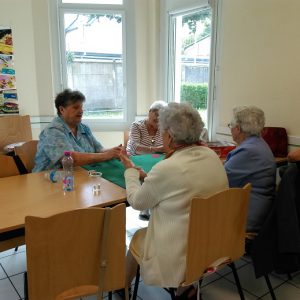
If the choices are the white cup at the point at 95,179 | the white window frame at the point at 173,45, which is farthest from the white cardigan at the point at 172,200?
the white window frame at the point at 173,45

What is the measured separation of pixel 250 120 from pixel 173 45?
246 cm

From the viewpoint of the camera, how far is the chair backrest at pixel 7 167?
2021 millimetres

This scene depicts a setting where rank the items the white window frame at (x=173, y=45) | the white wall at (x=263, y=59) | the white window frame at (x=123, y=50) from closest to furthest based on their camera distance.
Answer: the white wall at (x=263, y=59) < the white window frame at (x=173, y=45) < the white window frame at (x=123, y=50)

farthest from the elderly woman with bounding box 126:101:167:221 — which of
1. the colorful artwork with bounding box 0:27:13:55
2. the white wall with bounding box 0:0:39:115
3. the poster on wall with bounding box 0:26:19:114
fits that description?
the colorful artwork with bounding box 0:27:13:55

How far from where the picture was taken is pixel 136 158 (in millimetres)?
2359

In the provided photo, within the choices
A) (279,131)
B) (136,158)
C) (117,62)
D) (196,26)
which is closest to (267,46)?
(279,131)

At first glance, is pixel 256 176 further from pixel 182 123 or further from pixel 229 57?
pixel 229 57

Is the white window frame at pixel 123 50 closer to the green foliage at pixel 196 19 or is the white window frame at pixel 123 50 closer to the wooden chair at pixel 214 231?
the green foliage at pixel 196 19

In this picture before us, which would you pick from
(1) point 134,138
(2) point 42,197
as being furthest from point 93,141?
(2) point 42,197

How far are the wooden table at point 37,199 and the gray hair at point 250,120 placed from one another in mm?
880

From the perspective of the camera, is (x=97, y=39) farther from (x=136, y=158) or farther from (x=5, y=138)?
(x=136, y=158)

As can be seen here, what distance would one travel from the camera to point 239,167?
6.21ft

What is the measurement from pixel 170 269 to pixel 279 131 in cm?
189

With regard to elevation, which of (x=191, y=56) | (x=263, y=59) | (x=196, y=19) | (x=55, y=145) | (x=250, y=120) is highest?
(x=196, y=19)
